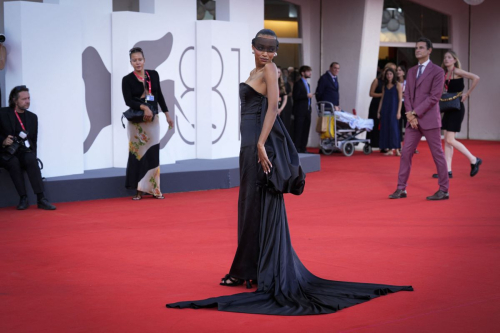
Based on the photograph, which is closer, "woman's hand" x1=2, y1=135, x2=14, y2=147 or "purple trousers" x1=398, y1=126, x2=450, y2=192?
"woman's hand" x1=2, y1=135, x2=14, y2=147

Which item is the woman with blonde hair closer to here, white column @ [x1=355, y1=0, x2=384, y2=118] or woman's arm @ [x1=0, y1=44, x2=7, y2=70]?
white column @ [x1=355, y1=0, x2=384, y2=118]

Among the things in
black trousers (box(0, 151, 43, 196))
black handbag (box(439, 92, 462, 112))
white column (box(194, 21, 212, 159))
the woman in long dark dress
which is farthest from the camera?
the woman in long dark dress

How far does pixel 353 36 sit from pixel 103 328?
13.4 m

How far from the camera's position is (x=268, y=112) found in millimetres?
4621

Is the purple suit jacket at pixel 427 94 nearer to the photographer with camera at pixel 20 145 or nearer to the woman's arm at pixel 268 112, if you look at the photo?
the woman's arm at pixel 268 112

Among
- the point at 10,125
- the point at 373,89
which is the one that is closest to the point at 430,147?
the point at 10,125

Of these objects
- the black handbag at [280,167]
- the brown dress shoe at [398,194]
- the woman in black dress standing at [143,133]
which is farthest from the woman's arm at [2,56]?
the black handbag at [280,167]

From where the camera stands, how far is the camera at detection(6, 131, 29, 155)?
26.9 feet

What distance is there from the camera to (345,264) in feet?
18.0

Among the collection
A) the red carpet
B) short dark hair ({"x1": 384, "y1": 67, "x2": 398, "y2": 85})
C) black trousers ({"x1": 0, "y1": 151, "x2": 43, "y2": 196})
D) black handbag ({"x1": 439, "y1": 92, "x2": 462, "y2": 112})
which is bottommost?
the red carpet

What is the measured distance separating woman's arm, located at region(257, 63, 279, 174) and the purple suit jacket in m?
4.27

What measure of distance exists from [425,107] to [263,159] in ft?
14.4

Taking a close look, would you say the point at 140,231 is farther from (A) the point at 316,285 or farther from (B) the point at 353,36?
(B) the point at 353,36

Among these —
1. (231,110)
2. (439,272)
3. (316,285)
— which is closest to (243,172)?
(316,285)
